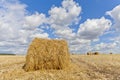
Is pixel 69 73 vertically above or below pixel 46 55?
below

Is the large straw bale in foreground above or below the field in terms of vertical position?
above

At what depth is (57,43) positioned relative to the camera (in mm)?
17766

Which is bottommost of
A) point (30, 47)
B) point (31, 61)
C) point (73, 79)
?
point (73, 79)

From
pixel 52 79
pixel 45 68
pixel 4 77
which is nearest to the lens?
pixel 52 79

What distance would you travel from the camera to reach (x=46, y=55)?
17016 millimetres

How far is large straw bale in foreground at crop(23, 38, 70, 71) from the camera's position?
16.8m

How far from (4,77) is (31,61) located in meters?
3.32

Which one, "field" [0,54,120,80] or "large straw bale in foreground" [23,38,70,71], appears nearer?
"field" [0,54,120,80]

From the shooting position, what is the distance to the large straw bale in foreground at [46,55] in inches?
661

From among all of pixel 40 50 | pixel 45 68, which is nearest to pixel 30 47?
pixel 40 50

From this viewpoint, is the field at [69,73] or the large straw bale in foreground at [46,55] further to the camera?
the large straw bale in foreground at [46,55]

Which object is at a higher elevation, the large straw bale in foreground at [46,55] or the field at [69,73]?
the large straw bale in foreground at [46,55]

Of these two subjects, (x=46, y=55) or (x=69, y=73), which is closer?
(x=69, y=73)

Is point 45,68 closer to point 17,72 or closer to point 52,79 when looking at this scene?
point 17,72
